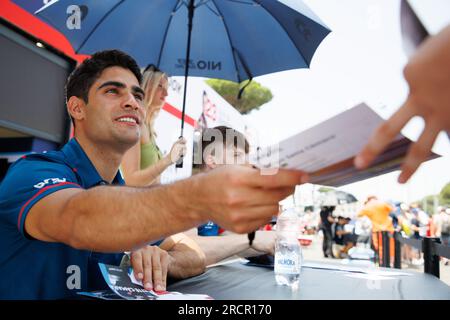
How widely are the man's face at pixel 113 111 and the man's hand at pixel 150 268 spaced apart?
416mm

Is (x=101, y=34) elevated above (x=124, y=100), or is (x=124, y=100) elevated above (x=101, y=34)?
(x=101, y=34)

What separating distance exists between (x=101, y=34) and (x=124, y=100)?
3.80ft

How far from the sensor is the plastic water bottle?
130 centimetres

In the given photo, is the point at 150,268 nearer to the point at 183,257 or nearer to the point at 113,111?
the point at 183,257

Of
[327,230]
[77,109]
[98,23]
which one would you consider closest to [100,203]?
[77,109]

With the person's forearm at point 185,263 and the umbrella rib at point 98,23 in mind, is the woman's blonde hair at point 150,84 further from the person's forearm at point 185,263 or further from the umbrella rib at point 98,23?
the person's forearm at point 185,263

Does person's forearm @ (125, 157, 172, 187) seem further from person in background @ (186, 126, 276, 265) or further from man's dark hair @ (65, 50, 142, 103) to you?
man's dark hair @ (65, 50, 142, 103)

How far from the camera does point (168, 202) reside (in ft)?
2.21

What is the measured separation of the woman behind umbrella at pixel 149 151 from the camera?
2.14 metres

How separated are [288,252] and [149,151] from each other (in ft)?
4.10
